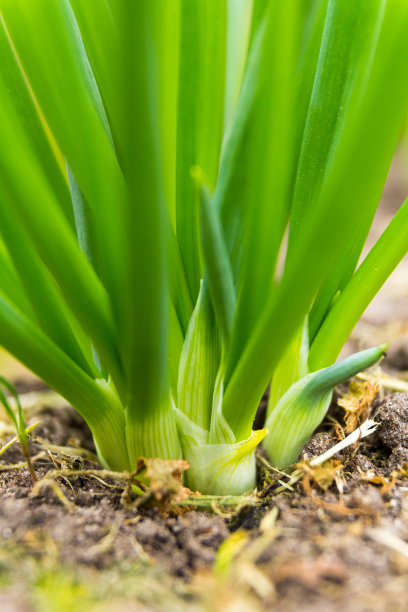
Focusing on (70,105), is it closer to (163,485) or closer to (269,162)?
(269,162)

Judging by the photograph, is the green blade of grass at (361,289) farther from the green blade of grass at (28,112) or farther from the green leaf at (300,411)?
the green blade of grass at (28,112)

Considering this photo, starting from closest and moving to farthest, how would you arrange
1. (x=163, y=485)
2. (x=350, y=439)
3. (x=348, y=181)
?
(x=348, y=181) < (x=163, y=485) < (x=350, y=439)

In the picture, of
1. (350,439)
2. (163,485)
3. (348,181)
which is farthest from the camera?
(350,439)

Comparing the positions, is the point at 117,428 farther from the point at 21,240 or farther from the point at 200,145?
the point at 200,145

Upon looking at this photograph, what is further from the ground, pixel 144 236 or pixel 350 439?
pixel 144 236

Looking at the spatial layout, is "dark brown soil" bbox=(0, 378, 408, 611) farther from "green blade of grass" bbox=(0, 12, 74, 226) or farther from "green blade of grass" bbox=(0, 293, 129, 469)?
"green blade of grass" bbox=(0, 12, 74, 226)

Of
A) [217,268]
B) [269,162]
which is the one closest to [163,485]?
[217,268]

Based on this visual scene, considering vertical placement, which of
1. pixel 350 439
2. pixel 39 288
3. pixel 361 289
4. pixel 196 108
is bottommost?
pixel 350 439
